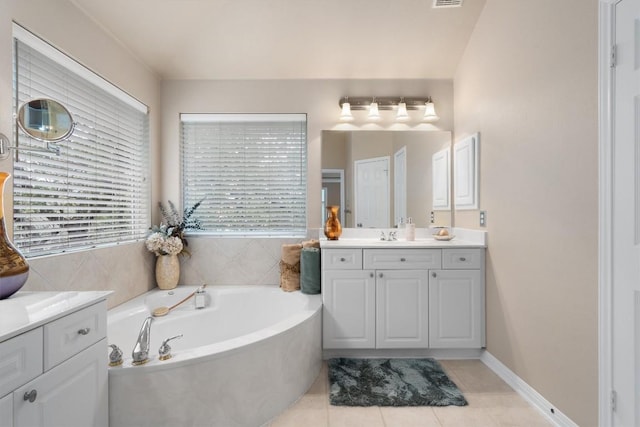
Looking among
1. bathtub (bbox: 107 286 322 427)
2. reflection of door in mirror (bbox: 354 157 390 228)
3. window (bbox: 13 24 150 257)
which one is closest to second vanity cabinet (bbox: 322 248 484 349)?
bathtub (bbox: 107 286 322 427)

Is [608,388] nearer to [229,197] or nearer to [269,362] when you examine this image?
[269,362]

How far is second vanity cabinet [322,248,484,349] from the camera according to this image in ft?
7.69

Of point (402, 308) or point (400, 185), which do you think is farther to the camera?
point (400, 185)

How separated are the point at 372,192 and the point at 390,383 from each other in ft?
5.06

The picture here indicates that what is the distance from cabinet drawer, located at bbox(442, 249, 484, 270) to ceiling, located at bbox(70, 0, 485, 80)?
1602 millimetres

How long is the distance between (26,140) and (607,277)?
9.21 ft

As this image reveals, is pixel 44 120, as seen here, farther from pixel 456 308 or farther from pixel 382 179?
pixel 456 308

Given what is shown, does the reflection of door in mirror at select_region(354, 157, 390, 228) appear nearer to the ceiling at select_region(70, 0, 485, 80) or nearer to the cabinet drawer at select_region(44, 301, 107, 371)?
the ceiling at select_region(70, 0, 485, 80)

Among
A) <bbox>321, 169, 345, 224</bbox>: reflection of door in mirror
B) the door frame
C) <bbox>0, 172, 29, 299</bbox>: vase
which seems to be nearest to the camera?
<bbox>0, 172, 29, 299</bbox>: vase

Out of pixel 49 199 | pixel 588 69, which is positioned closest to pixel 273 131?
pixel 49 199

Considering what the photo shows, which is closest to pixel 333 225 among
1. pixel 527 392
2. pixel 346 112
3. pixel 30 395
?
pixel 346 112

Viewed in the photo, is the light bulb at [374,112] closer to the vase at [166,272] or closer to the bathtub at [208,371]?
the bathtub at [208,371]

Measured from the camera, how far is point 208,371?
1.54 meters

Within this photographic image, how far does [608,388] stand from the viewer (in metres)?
1.37
